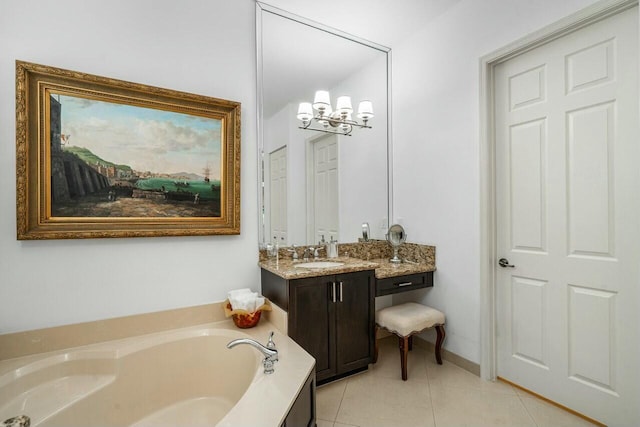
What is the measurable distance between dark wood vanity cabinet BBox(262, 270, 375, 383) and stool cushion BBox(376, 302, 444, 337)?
0.45 ft

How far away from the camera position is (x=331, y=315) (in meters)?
2.07

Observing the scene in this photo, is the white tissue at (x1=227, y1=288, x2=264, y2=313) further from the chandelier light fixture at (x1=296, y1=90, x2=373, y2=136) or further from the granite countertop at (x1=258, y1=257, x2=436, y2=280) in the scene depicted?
the chandelier light fixture at (x1=296, y1=90, x2=373, y2=136)

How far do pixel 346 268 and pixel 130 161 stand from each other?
1561 mm

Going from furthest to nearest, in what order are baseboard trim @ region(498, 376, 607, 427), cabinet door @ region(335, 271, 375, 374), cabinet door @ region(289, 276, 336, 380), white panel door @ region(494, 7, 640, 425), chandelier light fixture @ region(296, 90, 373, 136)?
chandelier light fixture @ region(296, 90, 373, 136)
cabinet door @ region(335, 271, 375, 374)
cabinet door @ region(289, 276, 336, 380)
baseboard trim @ region(498, 376, 607, 427)
white panel door @ region(494, 7, 640, 425)

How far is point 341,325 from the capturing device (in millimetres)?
2113

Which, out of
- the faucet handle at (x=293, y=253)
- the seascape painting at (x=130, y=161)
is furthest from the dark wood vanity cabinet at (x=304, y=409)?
the seascape painting at (x=130, y=161)

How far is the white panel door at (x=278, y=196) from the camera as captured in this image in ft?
7.79

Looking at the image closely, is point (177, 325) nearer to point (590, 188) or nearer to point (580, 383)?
point (580, 383)

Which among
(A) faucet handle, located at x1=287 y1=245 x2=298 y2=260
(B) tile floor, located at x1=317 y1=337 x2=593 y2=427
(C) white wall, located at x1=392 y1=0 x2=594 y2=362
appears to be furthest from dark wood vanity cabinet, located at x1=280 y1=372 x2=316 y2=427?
(C) white wall, located at x1=392 y1=0 x2=594 y2=362

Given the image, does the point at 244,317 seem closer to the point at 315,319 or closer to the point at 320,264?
the point at 315,319

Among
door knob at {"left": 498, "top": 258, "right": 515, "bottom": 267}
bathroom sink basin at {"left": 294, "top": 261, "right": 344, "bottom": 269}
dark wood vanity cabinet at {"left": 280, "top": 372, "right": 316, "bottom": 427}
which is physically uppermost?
door knob at {"left": 498, "top": 258, "right": 515, "bottom": 267}

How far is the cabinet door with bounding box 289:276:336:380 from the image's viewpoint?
1932 millimetres

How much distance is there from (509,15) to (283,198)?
6.66ft

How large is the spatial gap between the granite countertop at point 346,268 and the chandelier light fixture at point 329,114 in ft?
3.83
